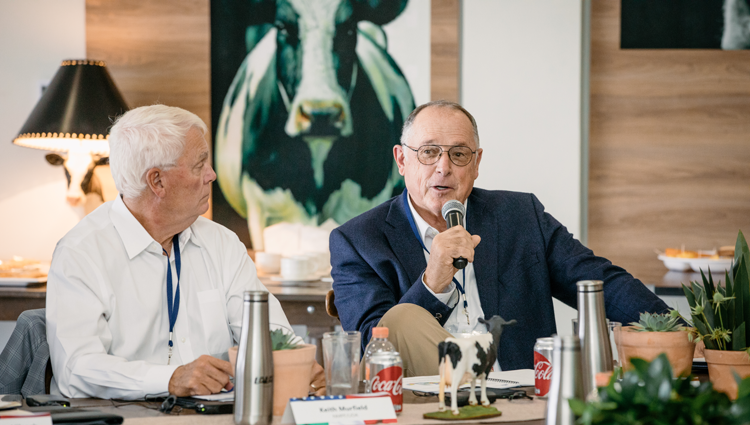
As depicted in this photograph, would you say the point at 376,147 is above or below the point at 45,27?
below

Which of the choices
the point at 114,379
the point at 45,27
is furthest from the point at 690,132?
the point at 45,27

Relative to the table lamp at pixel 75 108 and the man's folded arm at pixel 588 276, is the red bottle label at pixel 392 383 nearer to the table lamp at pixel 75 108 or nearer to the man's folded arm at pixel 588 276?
the man's folded arm at pixel 588 276

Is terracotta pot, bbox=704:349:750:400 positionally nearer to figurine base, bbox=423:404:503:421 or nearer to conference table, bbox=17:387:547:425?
conference table, bbox=17:387:547:425

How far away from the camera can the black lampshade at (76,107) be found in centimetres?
310

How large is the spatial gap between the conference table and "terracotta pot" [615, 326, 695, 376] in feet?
0.62

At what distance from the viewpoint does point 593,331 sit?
1148 mm

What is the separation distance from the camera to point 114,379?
1.41 metres

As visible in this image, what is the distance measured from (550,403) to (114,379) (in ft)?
2.98

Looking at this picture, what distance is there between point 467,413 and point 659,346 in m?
0.39

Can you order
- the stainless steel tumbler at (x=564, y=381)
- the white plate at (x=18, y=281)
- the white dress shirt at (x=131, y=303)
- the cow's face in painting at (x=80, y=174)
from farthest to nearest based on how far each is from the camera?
the cow's face in painting at (x=80, y=174) < the white plate at (x=18, y=281) < the white dress shirt at (x=131, y=303) < the stainless steel tumbler at (x=564, y=381)

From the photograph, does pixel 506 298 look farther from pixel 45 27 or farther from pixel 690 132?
pixel 45 27

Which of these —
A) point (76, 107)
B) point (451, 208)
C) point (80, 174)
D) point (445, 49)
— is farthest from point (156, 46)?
point (451, 208)

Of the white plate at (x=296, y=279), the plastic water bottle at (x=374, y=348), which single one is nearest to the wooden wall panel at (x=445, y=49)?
the white plate at (x=296, y=279)

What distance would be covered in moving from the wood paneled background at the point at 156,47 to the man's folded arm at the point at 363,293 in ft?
5.90
